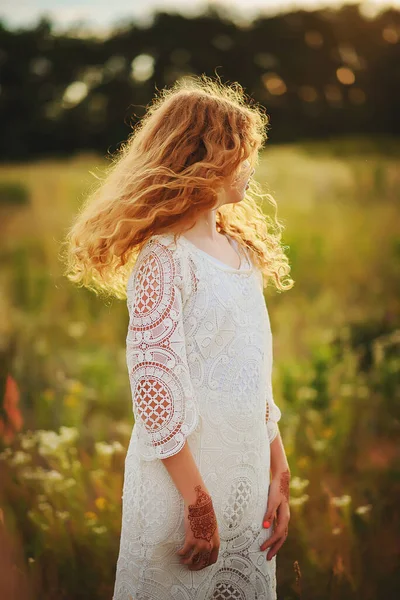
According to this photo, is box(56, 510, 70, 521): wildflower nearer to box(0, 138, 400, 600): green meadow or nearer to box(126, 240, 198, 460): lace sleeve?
box(0, 138, 400, 600): green meadow

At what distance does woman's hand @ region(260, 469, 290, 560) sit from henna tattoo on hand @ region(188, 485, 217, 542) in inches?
10.6

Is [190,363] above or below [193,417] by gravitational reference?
above

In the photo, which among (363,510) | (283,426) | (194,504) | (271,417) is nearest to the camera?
(194,504)

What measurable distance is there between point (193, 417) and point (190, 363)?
0.15m

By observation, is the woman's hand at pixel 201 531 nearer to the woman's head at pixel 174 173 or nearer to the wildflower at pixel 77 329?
the woman's head at pixel 174 173

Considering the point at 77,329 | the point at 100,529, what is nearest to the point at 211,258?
the point at 100,529

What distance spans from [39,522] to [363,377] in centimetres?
200

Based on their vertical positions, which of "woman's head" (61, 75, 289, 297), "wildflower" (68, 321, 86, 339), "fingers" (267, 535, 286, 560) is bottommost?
"fingers" (267, 535, 286, 560)

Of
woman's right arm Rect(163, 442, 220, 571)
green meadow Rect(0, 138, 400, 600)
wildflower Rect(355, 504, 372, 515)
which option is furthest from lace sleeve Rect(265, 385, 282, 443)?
wildflower Rect(355, 504, 372, 515)

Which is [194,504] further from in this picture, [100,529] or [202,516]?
[100,529]

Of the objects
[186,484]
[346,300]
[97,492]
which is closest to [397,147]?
[346,300]

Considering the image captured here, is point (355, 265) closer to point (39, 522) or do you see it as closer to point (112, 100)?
point (39, 522)

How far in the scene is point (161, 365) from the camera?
5.04 ft

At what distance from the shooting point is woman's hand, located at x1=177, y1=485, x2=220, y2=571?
152 cm
